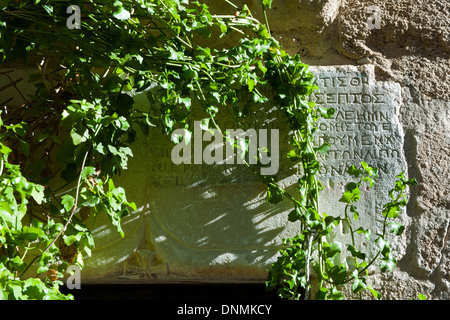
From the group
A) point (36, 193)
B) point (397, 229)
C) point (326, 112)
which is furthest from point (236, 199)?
point (36, 193)

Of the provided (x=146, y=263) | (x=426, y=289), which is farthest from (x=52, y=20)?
(x=426, y=289)

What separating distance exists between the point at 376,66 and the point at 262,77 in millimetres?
431

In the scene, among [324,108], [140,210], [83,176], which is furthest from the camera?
[140,210]

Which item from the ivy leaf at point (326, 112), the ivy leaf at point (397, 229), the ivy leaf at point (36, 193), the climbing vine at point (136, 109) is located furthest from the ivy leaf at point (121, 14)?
the ivy leaf at point (397, 229)

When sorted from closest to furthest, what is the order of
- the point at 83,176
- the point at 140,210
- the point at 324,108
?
the point at 83,176 → the point at 324,108 → the point at 140,210

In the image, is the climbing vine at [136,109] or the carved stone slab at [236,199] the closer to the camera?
the climbing vine at [136,109]

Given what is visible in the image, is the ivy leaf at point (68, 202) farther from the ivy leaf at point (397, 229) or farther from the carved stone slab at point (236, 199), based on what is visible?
the ivy leaf at point (397, 229)

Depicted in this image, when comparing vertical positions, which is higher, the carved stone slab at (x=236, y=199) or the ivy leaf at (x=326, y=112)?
the ivy leaf at (x=326, y=112)

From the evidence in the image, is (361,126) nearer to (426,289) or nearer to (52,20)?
(426,289)

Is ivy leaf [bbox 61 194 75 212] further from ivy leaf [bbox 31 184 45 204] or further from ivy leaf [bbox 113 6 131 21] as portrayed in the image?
ivy leaf [bbox 113 6 131 21]

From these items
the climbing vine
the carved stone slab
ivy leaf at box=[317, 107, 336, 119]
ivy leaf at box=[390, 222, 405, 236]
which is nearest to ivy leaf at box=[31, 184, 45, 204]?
the climbing vine

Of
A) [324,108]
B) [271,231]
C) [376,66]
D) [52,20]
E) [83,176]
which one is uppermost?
[52,20]

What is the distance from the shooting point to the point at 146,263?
2.05 metres

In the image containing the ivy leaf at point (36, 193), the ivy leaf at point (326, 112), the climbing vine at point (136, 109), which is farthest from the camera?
the ivy leaf at point (326, 112)
